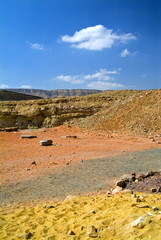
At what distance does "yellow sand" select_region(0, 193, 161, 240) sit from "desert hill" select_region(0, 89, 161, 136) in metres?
12.8

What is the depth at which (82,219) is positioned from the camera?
3777 millimetres

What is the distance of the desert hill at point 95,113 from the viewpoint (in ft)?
60.5

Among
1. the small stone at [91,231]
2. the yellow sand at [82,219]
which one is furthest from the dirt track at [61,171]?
the small stone at [91,231]

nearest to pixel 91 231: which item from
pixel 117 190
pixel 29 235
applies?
pixel 29 235

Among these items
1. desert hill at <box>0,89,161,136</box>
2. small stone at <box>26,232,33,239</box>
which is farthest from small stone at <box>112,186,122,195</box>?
desert hill at <box>0,89,161,136</box>

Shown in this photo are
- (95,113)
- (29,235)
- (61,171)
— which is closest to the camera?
(29,235)

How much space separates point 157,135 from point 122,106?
6.91 m

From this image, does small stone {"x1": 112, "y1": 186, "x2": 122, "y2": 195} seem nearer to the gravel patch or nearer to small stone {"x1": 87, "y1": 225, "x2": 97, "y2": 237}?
the gravel patch

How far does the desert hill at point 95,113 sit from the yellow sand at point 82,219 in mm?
12837

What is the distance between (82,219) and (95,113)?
776 inches

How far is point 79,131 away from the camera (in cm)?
2009

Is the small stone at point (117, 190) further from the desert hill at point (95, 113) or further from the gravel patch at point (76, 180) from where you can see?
the desert hill at point (95, 113)

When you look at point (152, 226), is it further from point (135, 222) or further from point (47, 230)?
point (47, 230)

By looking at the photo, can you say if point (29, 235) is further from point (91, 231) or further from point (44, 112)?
point (44, 112)
